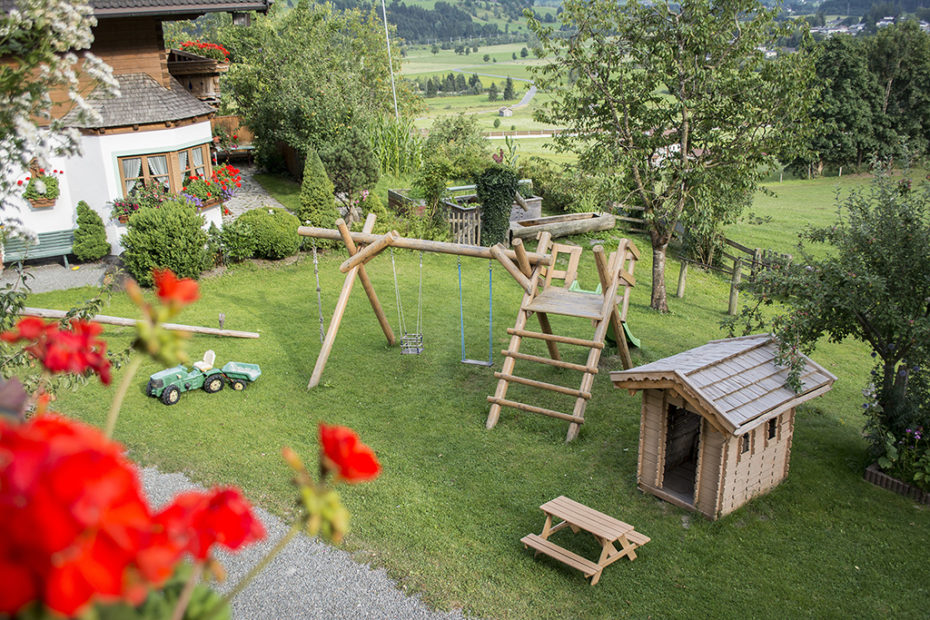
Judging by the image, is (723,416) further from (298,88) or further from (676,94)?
(298,88)

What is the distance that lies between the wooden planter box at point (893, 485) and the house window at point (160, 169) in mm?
15373

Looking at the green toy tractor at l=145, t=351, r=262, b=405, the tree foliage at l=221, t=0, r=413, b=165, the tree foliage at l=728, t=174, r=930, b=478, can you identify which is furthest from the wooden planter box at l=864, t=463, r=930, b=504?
the tree foliage at l=221, t=0, r=413, b=165

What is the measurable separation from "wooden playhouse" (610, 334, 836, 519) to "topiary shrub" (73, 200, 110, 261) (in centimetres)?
1304

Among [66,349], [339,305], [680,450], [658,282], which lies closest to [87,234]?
[339,305]

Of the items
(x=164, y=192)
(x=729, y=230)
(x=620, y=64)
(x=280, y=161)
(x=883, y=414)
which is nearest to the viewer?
(x=883, y=414)

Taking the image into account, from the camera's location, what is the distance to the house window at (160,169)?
55.8 feet

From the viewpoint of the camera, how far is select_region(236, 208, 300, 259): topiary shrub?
17.8 metres

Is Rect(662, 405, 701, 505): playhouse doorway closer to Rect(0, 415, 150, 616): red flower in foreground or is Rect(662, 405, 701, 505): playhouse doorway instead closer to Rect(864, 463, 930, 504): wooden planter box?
Rect(864, 463, 930, 504): wooden planter box

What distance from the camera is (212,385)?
38.1 feet

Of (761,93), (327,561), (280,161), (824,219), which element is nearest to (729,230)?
(824,219)

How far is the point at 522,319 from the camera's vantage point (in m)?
11.3

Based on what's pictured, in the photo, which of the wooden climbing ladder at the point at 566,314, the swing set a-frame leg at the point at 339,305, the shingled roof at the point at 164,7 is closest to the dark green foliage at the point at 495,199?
the shingled roof at the point at 164,7

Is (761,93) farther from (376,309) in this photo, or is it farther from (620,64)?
(376,309)

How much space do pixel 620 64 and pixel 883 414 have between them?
8929 millimetres
